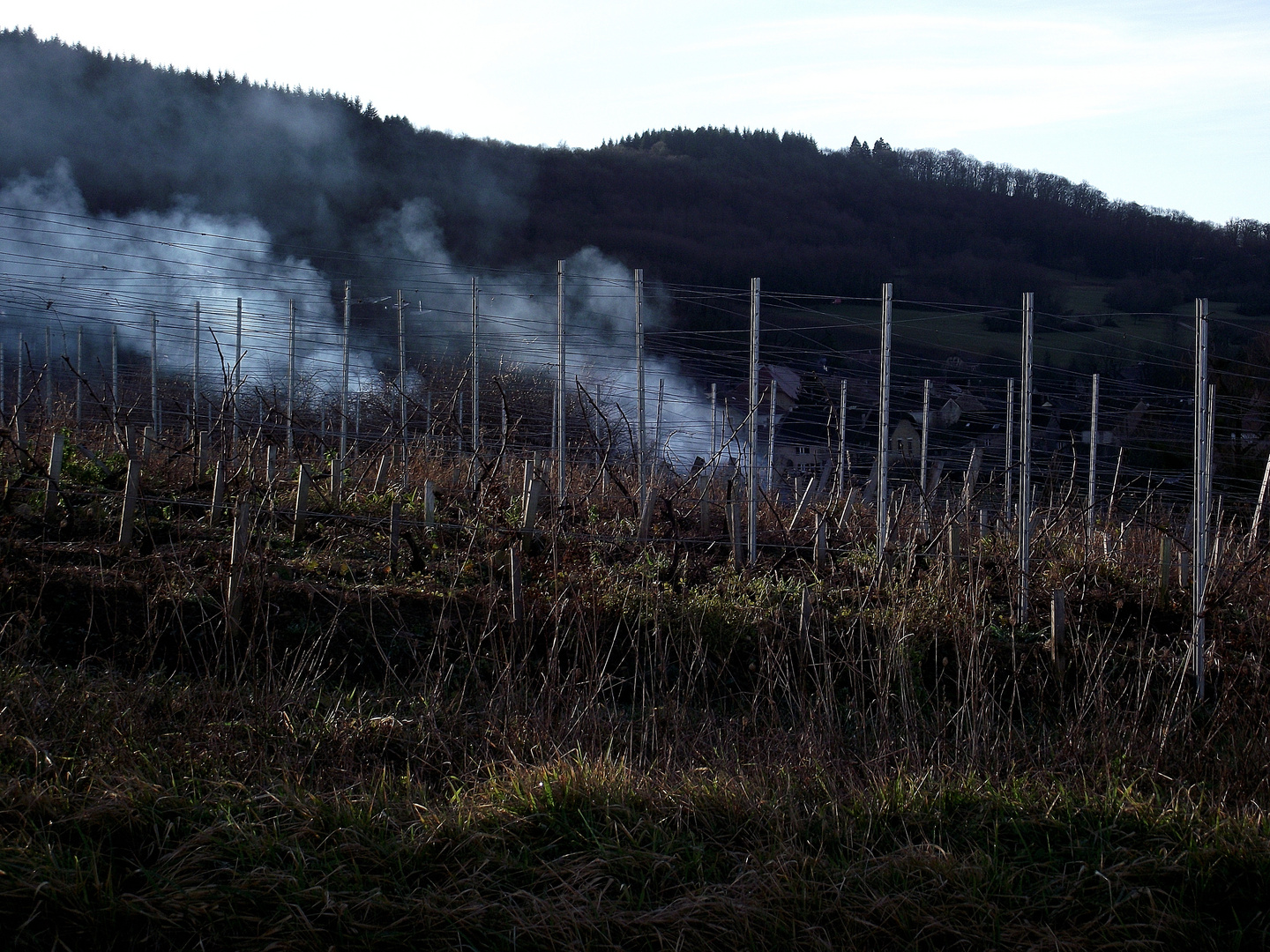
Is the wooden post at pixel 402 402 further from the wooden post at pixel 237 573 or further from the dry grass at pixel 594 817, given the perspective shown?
the dry grass at pixel 594 817

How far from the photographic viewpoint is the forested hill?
118 ft

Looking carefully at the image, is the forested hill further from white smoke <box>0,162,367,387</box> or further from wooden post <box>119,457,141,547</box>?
wooden post <box>119,457,141,547</box>

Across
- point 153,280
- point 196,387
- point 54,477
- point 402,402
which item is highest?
point 153,280

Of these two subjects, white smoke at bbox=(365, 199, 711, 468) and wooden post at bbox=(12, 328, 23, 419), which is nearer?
wooden post at bbox=(12, 328, 23, 419)

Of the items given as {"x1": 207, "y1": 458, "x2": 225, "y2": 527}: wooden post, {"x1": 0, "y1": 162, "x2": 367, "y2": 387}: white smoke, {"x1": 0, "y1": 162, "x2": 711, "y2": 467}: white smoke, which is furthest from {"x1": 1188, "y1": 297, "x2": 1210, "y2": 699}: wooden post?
{"x1": 0, "y1": 162, "x2": 367, "y2": 387}: white smoke

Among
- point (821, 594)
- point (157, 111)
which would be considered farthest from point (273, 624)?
point (157, 111)

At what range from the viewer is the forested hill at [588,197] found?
118ft

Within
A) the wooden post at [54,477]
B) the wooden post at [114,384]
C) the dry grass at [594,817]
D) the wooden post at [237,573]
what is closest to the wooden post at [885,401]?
the dry grass at [594,817]

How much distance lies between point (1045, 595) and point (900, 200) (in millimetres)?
34571

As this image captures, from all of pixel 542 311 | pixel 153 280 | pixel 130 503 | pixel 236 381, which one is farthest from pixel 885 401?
pixel 153 280

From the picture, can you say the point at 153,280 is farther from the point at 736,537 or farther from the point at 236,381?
the point at 736,537

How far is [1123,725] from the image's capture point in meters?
4.96

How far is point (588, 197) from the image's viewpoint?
4684cm

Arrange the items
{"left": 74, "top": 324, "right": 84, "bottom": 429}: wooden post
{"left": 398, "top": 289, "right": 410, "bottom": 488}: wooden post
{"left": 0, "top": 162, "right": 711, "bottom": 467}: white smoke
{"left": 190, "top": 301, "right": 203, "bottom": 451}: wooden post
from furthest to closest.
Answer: {"left": 0, "top": 162, "right": 711, "bottom": 467}: white smoke, {"left": 74, "top": 324, "right": 84, "bottom": 429}: wooden post, {"left": 398, "top": 289, "right": 410, "bottom": 488}: wooden post, {"left": 190, "top": 301, "right": 203, "bottom": 451}: wooden post
